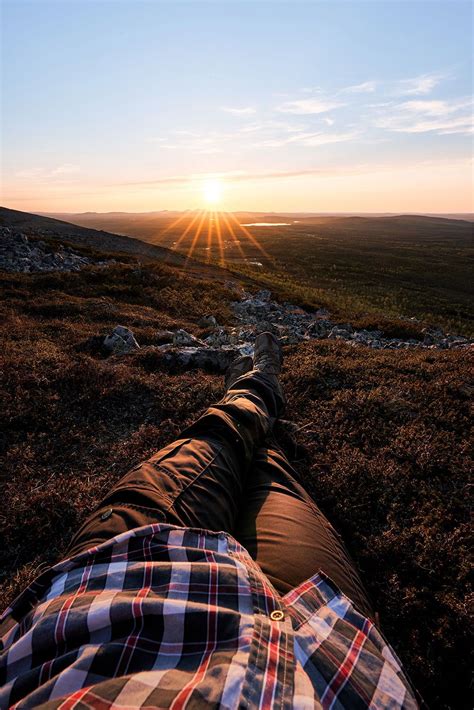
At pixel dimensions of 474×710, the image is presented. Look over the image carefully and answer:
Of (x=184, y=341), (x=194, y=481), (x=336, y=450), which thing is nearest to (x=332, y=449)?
(x=336, y=450)

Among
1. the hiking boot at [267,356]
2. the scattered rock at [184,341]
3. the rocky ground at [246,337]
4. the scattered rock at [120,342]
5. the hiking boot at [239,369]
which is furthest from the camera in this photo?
the scattered rock at [184,341]

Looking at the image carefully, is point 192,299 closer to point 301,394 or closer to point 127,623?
point 301,394

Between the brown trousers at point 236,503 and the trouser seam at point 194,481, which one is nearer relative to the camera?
the brown trousers at point 236,503

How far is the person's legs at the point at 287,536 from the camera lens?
233cm

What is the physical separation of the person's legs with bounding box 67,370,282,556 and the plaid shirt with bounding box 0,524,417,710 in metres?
0.36

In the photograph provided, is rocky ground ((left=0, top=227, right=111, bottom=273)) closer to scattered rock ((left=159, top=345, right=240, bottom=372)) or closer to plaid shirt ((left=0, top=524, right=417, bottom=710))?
scattered rock ((left=159, top=345, right=240, bottom=372))

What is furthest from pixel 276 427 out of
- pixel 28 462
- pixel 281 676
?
pixel 281 676

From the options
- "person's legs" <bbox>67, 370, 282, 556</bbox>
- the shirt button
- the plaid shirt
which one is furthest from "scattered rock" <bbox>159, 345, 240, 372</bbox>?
the shirt button

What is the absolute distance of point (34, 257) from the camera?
21.0 meters

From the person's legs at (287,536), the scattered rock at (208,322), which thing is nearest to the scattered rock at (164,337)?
the scattered rock at (208,322)

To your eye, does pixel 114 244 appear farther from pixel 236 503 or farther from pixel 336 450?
pixel 236 503

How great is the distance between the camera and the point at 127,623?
150cm

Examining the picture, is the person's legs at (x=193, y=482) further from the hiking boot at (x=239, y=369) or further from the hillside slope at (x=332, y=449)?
the hiking boot at (x=239, y=369)

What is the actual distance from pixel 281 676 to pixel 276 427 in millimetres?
3756
